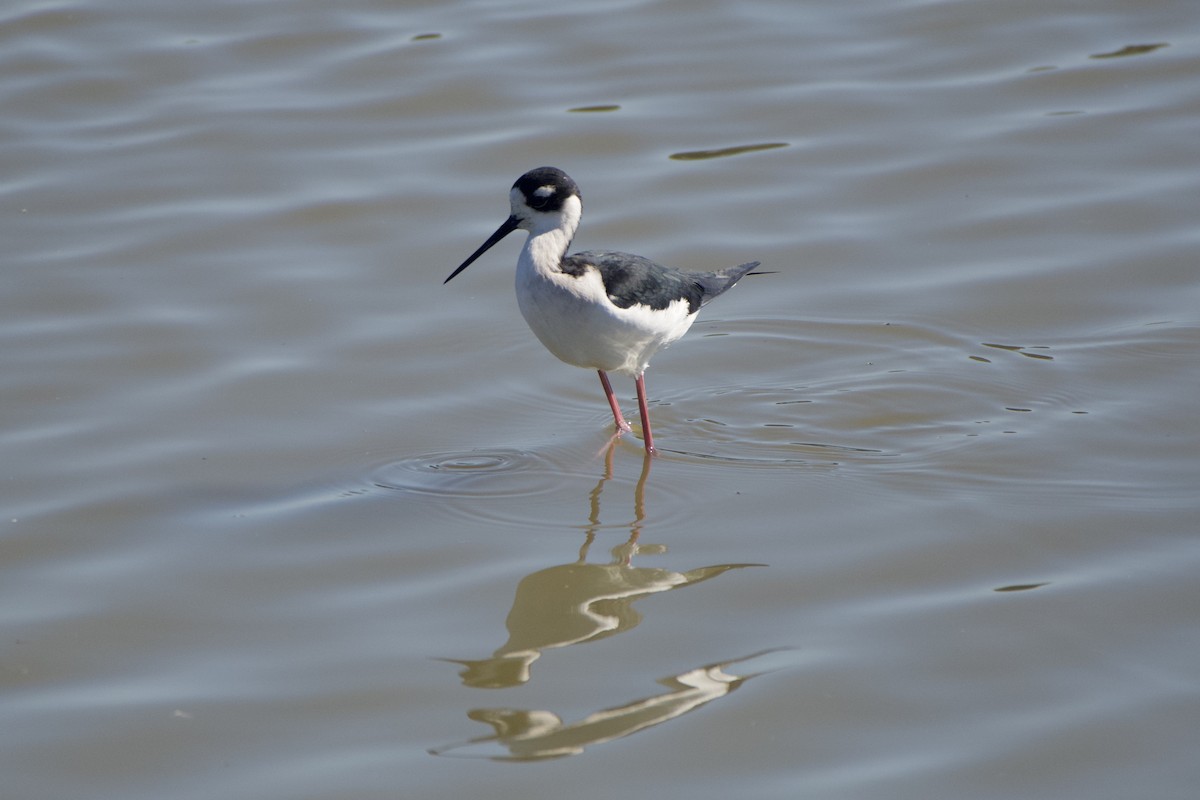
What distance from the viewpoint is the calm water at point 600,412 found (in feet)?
12.8

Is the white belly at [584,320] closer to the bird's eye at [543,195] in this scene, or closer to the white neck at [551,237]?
the white neck at [551,237]

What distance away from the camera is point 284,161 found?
8430mm

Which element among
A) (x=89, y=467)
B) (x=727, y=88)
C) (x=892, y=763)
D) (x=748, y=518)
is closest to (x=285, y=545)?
(x=89, y=467)

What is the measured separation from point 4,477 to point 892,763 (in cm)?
358

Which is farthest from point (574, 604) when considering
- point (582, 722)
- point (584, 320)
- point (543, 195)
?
point (543, 195)

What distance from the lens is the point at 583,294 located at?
5.46m

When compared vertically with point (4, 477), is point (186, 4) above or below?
above

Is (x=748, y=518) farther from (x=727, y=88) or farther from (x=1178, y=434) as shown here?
(x=727, y=88)

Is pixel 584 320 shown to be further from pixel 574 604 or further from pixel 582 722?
pixel 582 722

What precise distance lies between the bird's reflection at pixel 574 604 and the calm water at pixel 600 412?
0.02 meters

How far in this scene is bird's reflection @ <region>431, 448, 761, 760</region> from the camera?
385cm

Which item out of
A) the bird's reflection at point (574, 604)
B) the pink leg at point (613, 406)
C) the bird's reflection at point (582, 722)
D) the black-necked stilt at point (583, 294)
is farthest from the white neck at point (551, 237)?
the bird's reflection at point (582, 722)

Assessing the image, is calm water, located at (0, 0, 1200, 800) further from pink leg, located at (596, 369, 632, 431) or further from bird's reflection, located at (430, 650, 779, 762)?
pink leg, located at (596, 369, 632, 431)

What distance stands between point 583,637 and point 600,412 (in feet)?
6.47
